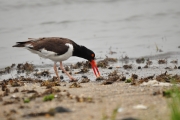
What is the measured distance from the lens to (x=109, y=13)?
20.3 m

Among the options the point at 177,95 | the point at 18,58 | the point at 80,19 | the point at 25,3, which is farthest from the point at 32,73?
the point at 25,3

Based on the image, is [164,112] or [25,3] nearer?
[164,112]

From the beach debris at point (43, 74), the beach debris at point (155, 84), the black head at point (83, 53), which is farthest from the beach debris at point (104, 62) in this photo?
the beach debris at point (155, 84)

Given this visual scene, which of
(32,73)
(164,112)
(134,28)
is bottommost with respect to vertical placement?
(164,112)

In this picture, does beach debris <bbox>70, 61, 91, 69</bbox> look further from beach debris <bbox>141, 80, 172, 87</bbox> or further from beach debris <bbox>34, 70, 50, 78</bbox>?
beach debris <bbox>141, 80, 172, 87</bbox>

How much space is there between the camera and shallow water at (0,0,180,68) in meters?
14.5

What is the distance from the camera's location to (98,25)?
60.0ft

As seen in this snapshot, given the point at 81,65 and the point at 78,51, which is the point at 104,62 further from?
the point at 78,51

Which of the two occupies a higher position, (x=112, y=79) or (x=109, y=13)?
(x=109, y=13)

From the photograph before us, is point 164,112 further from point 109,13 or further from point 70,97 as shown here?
point 109,13

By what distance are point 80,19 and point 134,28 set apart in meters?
3.00

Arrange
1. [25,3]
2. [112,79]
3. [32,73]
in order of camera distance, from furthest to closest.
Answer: [25,3], [32,73], [112,79]

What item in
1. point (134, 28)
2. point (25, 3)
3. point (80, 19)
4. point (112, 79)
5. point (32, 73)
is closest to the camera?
point (112, 79)

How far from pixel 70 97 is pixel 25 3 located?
52.5 ft
